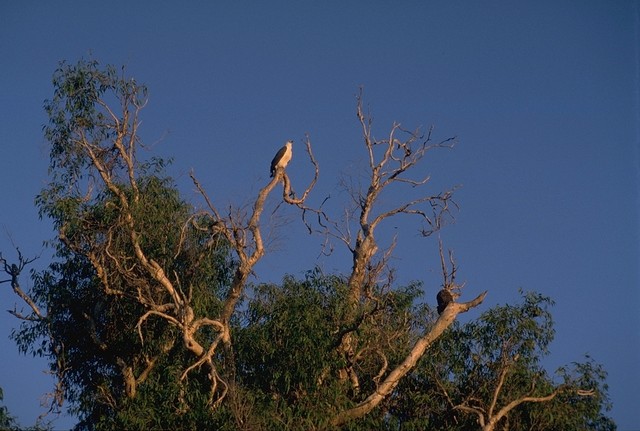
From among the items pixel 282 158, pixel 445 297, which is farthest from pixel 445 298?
pixel 282 158

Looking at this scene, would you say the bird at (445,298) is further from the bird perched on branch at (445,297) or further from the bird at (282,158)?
the bird at (282,158)

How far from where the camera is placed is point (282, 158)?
736 inches

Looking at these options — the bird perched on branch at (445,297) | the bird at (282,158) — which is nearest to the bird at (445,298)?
the bird perched on branch at (445,297)

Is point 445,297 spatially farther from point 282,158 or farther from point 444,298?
point 282,158

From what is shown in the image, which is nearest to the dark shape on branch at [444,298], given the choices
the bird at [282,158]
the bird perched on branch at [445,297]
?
the bird perched on branch at [445,297]

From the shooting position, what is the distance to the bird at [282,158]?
61.0 feet

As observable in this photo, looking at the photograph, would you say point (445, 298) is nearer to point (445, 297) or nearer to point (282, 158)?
point (445, 297)

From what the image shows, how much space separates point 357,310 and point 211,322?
103 inches

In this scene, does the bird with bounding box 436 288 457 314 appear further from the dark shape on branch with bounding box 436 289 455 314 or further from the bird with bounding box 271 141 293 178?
the bird with bounding box 271 141 293 178

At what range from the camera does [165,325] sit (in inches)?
754

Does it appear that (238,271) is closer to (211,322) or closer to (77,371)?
(211,322)

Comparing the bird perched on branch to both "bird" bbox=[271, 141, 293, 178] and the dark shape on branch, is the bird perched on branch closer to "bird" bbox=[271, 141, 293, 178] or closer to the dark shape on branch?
the dark shape on branch

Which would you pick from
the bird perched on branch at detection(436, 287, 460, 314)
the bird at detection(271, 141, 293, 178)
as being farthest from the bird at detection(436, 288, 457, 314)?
the bird at detection(271, 141, 293, 178)

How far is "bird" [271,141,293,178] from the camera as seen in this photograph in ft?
61.0
